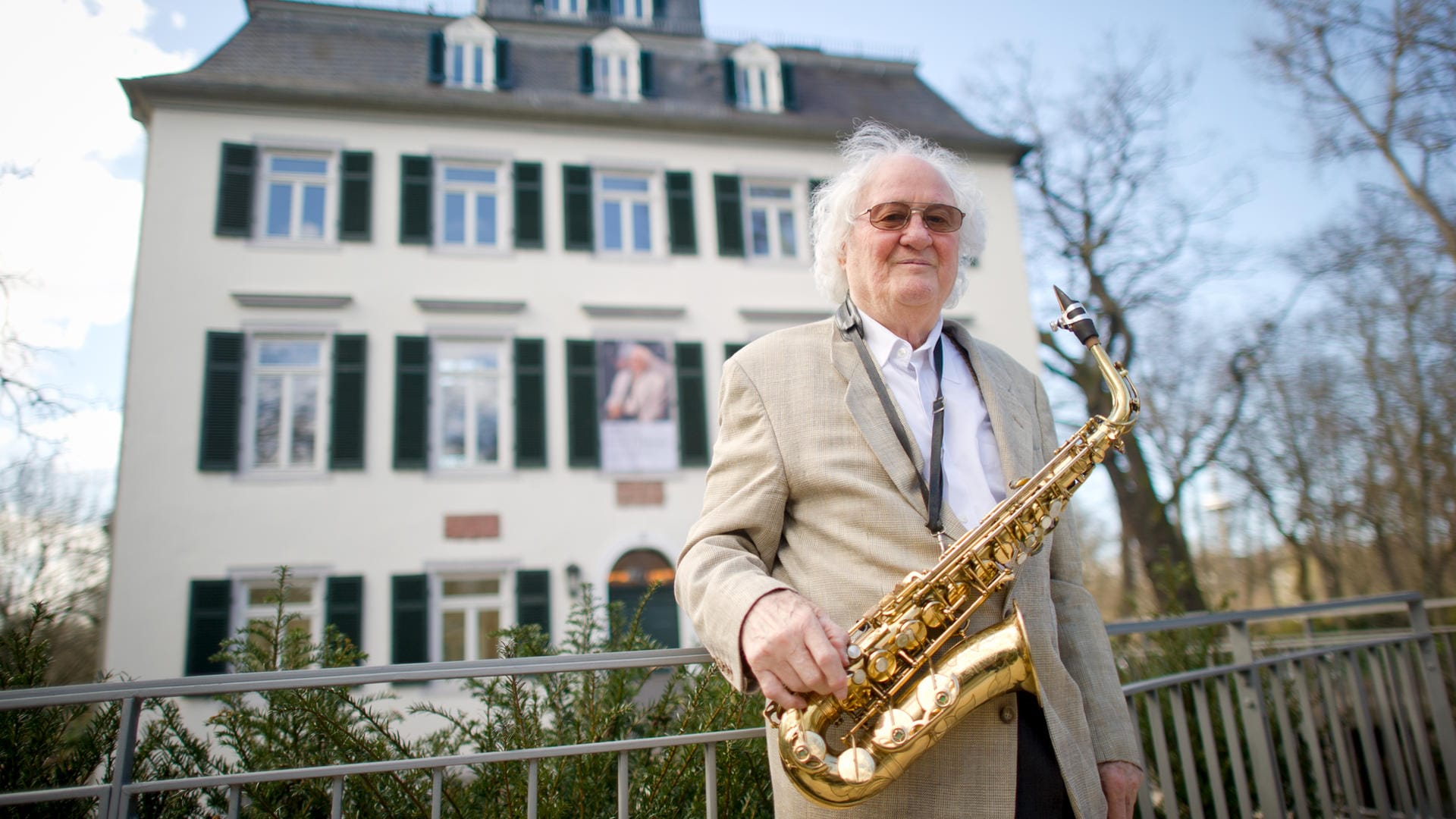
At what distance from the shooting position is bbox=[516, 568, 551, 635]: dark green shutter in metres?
12.5

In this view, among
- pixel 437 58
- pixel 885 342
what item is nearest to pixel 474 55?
pixel 437 58

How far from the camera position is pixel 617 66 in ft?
52.8

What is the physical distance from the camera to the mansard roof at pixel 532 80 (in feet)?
44.1

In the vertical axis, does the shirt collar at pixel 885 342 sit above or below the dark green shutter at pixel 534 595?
above

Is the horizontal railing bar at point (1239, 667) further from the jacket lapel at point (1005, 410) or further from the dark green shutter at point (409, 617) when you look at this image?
the dark green shutter at point (409, 617)

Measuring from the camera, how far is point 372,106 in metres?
13.6

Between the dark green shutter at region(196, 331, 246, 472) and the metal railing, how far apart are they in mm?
11384

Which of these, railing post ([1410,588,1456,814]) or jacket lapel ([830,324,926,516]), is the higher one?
jacket lapel ([830,324,926,516])

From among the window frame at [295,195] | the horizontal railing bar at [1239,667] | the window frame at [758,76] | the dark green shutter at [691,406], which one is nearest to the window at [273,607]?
the window frame at [295,195]

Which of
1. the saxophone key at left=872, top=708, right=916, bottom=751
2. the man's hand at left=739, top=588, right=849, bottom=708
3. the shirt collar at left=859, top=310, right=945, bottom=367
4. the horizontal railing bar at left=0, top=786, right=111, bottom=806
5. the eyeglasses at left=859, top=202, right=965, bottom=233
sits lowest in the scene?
the horizontal railing bar at left=0, top=786, right=111, bottom=806

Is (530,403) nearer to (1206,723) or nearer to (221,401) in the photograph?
(221,401)

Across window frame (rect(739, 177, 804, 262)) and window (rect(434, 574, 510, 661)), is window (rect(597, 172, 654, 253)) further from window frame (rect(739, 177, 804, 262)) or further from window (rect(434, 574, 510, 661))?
window (rect(434, 574, 510, 661))

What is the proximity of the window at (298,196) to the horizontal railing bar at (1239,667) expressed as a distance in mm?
13245

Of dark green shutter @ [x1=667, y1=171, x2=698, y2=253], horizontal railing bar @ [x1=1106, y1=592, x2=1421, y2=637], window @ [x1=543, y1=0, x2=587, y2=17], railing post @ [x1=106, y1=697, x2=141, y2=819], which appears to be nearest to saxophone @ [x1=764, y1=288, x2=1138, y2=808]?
horizontal railing bar @ [x1=1106, y1=592, x2=1421, y2=637]
